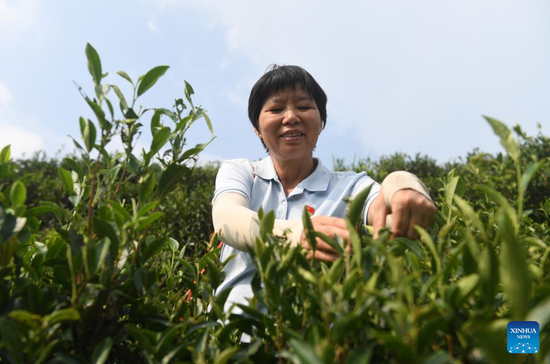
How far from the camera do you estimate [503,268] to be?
0.53 metres

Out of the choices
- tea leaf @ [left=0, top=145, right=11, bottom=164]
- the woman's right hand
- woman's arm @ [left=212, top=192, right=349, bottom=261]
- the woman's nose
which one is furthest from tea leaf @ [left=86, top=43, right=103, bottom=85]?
the woman's nose

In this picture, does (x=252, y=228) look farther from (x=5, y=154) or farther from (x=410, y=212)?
(x=5, y=154)

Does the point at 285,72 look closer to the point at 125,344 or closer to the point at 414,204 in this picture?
the point at 414,204

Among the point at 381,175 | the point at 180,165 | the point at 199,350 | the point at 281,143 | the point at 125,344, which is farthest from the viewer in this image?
the point at 381,175

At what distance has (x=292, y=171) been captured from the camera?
7.42ft

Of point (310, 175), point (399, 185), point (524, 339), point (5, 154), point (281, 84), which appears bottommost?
point (524, 339)

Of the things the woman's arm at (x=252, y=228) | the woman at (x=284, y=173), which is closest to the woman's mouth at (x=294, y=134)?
the woman at (x=284, y=173)

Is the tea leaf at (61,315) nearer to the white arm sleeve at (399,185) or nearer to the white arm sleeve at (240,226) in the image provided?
the white arm sleeve at (240,226)

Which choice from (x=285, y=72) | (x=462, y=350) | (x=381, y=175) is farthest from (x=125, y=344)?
(x=381, y=175)

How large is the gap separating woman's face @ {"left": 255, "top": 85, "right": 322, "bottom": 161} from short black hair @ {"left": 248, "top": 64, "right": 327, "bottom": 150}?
0.10 ft

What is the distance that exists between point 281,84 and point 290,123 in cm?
25

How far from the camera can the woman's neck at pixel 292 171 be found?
2.25 metres

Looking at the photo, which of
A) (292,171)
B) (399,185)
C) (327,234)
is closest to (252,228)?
(327,234)

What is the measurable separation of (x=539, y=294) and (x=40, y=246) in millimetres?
944
